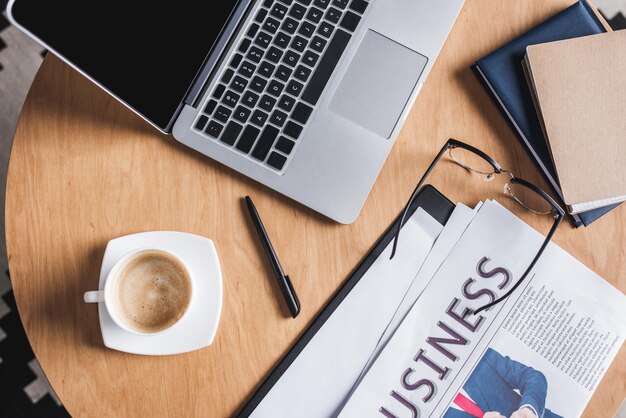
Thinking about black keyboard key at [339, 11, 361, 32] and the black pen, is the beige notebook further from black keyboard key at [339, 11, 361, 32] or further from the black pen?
the black pen

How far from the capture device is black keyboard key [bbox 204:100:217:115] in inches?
27.5

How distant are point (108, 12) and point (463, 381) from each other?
64cm

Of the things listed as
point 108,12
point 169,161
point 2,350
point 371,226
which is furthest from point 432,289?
point 2,350

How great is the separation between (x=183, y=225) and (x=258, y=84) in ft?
0.71

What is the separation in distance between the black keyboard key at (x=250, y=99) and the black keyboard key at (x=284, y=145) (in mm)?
62

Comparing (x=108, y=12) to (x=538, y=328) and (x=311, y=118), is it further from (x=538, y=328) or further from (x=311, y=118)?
(x=538, y=328)

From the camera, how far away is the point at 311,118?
697mm

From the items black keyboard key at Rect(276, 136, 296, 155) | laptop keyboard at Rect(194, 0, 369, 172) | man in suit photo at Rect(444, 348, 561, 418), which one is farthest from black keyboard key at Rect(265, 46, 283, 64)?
man in suit photo at Rect(444, 348, 561, 418)

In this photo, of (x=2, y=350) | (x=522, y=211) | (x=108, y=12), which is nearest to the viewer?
(x=108, y=12)

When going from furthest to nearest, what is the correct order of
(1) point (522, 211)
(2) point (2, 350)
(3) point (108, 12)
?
(2) point (2, 350) < (1) point (522, 211) < (3) point (108, 12)

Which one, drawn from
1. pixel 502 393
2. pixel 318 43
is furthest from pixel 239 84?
pixel 502 393

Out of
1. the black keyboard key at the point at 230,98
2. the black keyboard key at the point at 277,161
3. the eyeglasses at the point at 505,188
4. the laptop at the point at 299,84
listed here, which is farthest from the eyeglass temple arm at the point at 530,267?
the black keyboard key at the point at 230,98

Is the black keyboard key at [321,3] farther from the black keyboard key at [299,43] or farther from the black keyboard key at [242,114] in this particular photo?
the black keyboard key at [242,114]

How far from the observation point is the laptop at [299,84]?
69 centimetres
